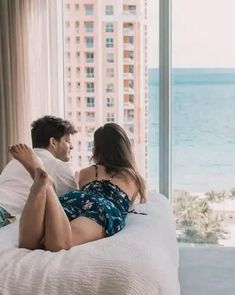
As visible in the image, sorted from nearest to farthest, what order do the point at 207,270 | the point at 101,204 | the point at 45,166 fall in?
1. the point at 101,204
2. the point at 45,166
3. the point at 207,270

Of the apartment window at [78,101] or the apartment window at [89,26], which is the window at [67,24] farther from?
the apartment window at [78,101]

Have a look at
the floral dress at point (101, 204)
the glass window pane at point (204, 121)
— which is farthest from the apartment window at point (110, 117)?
the floral dress at point (101, 204)

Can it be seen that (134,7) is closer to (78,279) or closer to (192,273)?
(192,273)

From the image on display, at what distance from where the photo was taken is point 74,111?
393 cm

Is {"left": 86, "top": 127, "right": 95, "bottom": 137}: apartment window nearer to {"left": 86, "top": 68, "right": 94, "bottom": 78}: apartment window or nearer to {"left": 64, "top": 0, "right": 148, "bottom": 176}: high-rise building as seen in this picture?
{"left": 64, "top": 0, "right": 148, "bottom": 176}: high-rise building

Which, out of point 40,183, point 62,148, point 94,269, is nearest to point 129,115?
point 62,148

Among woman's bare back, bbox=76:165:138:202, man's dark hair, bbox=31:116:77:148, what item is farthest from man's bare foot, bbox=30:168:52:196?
man's dark hair, bbox=31:116:77:148

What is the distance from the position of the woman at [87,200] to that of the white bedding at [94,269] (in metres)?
0.10

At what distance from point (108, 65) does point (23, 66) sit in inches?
25.1

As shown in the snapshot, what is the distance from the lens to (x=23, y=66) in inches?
143

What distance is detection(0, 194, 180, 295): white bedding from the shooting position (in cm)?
173

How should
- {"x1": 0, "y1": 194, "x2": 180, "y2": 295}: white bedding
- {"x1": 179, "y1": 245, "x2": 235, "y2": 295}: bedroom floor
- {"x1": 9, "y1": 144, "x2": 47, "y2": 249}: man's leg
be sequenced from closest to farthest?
{"x1": 0, "y1": 194, "x2": 180, "y2": 295}: white bedding → {"x1": 9, "y1": 144, "x2": 47, "y2": 249}: man's leg → {"x1": 179, "y1": 245, "x2": 235, "y2": 295}: bedroom floor

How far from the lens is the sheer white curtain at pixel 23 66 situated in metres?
3.58

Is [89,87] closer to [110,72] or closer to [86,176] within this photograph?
[110,72]
